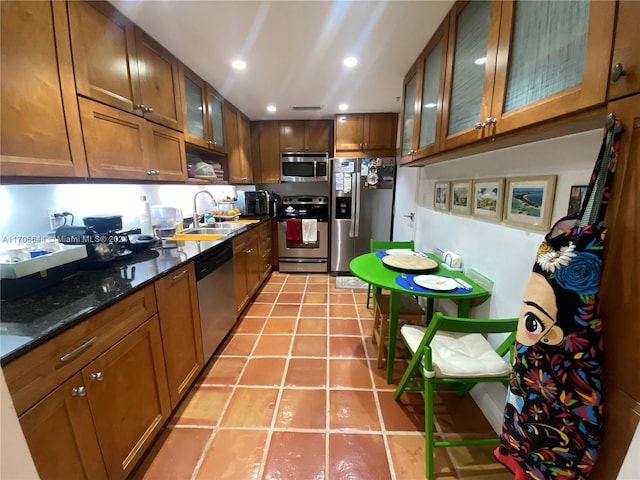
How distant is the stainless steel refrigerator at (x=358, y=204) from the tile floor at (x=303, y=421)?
1711 mm

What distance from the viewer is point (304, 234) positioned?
12.6 feet

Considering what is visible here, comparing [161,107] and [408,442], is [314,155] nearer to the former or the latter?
[161,107]

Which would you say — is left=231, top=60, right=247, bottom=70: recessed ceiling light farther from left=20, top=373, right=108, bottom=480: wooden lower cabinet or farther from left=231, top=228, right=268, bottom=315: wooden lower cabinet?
left=20, top=373, right=108, bottom=480: wooden lower cabinet

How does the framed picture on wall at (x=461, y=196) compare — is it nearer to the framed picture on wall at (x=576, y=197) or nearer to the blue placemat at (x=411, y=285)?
the blue placemat at (x=411, y=285)

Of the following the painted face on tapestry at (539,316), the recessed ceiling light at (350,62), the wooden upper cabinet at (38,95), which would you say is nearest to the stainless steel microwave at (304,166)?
the recessed ceiling light at (350,62)

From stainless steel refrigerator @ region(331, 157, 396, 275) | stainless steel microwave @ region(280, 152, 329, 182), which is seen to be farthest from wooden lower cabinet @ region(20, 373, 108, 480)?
stainless steel microwave @ region(280, 152, 329, 182)

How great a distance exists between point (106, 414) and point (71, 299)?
477 millimetres

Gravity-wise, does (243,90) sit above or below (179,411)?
above

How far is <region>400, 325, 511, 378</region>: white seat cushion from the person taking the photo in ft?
3.83

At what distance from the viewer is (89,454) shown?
0.92 meters

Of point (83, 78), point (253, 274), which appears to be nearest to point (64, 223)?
point (83, 78)

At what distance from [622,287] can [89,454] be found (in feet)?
5.82

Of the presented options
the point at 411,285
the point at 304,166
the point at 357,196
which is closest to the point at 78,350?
the point at 411,285

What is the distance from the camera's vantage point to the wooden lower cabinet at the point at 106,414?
31.0 inches
